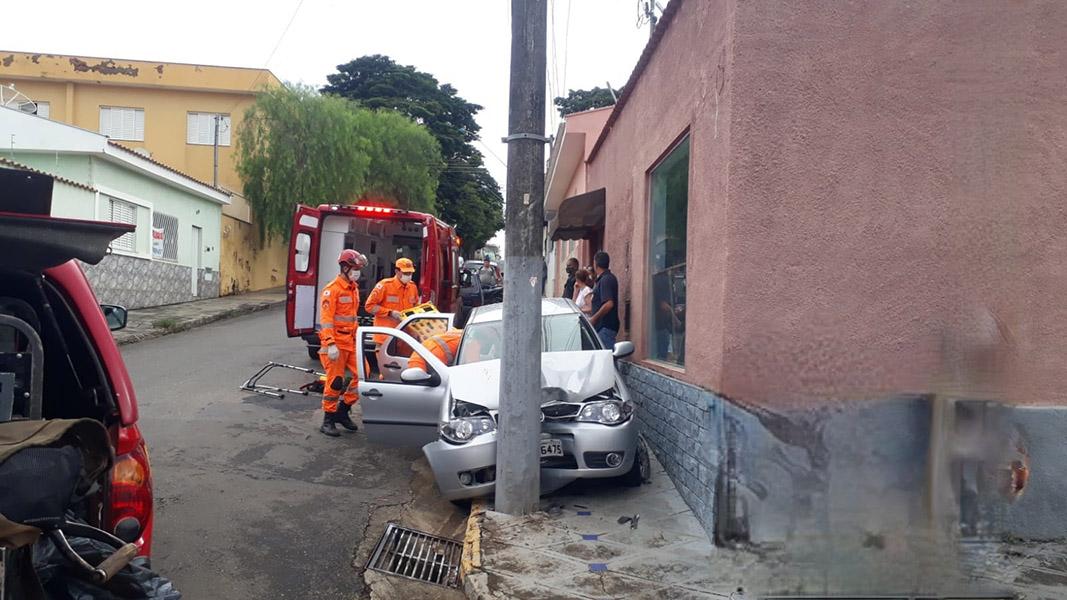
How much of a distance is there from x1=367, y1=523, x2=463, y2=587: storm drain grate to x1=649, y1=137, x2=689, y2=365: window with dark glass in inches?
88.2

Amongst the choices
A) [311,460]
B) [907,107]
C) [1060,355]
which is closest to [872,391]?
[1060,355]

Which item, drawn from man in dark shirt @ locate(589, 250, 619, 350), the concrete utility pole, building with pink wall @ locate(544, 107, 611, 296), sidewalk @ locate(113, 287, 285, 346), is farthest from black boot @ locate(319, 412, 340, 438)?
sidewalk @ locate(113, 287, 285, 346)

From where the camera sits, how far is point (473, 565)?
458cm

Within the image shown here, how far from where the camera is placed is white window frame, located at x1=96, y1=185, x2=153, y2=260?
58.1ft

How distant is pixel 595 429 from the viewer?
5.68 meters

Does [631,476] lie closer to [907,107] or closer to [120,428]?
[907,107]

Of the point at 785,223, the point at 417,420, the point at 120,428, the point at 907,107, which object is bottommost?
the point at 417,420

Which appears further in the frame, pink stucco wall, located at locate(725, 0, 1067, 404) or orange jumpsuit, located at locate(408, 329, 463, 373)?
orange jumpsuit, located at locate(408, 329, 463, 373)

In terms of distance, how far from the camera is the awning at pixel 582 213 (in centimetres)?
1155

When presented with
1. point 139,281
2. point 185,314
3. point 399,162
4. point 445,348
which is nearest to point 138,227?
point 139,281

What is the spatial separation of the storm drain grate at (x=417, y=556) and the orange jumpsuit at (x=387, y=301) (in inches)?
148

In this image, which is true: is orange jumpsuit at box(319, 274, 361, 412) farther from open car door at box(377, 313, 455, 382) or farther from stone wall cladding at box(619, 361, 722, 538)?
stone wall cladding at box(619, 361, 722, 538)

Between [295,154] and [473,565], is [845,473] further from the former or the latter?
[295,154]

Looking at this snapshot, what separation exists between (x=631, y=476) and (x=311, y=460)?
286 cm
